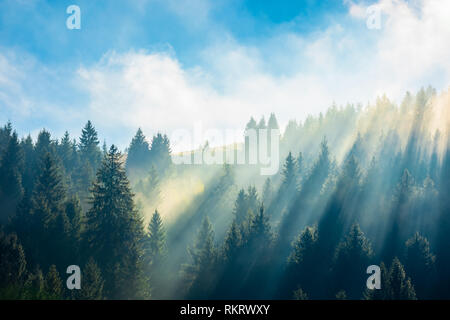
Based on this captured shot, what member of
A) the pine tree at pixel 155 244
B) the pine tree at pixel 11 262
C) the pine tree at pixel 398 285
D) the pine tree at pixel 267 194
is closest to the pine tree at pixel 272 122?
the pine tree at pixel 267 194

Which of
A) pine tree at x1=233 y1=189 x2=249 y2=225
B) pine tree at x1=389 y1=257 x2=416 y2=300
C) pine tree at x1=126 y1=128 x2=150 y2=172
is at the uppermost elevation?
pine tree at x1=126 y1=128 x2=150 y2=172

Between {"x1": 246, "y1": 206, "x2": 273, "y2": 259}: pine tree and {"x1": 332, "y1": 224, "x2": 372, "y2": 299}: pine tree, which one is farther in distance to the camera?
{"x1": 246, "y1": 206, "x2": 273, "y2": 259}: pine tree

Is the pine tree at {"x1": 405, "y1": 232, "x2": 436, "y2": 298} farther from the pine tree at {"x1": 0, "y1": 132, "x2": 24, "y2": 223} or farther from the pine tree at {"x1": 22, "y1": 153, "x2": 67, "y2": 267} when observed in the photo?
the pine tree at {"x1": 0, "y1": 132, "x2": 24, "y2": 223}

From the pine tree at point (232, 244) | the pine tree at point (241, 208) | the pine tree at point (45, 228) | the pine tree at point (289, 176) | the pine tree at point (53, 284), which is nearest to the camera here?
the pine tree at point (53, 284)

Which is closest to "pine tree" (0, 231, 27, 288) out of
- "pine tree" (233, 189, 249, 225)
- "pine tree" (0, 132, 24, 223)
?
"pine tree" (233, 189, 249, 225)

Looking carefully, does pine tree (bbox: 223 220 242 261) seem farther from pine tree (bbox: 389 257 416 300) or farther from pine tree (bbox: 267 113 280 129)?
pine tree (bbox: 267 113 280 129)

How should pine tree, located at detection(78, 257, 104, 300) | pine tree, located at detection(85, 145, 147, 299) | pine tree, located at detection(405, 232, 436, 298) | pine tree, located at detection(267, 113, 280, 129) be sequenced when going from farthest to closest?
pine tree, located at detection(267, 113, 280, 129), pine tree, located at detection(405, 232, 436, 298), pine tree, located at detection(85, 145, 147, 299), pine tree, located at detection(78, 257, 104, 300)

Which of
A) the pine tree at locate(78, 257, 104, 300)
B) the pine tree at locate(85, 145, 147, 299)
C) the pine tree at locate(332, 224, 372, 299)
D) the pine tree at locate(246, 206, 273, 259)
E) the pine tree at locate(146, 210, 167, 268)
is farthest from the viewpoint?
the pine tree at locate(146, 210, 167, 268)

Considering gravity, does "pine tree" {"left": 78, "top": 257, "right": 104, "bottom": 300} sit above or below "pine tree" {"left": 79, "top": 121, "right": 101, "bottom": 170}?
below

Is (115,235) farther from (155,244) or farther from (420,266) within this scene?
(420,266)

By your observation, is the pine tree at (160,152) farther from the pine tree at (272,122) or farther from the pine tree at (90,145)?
the pine tree at (272,122)

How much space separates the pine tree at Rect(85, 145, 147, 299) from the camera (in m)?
27.3

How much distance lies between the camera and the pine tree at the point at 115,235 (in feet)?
89.7
